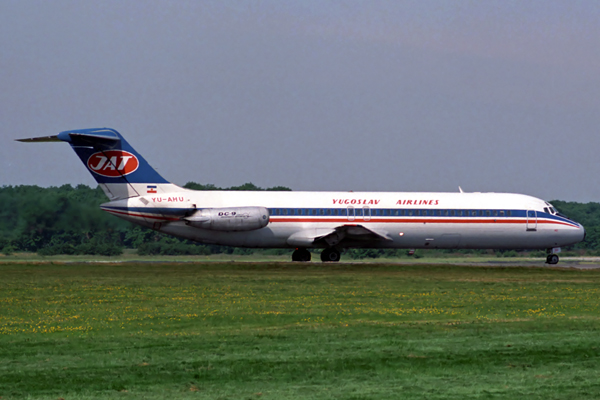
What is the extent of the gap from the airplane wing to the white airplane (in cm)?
5

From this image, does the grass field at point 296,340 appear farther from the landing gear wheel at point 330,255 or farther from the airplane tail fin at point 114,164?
the landing gear wheel at point 330,255

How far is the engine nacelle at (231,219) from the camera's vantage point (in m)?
43.5

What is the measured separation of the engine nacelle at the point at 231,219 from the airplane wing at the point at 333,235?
221 centimetres

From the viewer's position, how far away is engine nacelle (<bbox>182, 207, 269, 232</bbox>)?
43.5 m

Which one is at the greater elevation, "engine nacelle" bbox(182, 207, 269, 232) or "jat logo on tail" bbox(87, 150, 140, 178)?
"jat logo on tail" bbox(87, 150, 140, 178)

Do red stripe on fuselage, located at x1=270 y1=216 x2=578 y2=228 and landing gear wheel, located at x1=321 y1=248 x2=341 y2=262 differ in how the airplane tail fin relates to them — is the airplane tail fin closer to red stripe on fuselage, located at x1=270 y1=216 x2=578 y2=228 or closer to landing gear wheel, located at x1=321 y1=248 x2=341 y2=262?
red stripe on fuselage, located at x1=270 y1=216 x2=578 y2=228

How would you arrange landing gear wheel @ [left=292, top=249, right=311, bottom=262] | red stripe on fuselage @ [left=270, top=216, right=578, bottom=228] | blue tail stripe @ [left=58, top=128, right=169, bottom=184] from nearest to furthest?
1. blue tail stripe @ [left=58, top=128, right=169, bottom=184]
2. red stripe on fuselage @ [left=270, top=216, right=578, bottom=228]
3. landing gear wheel @ [left=292, top=249, right=311, bottom=262]

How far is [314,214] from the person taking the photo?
44.7 m

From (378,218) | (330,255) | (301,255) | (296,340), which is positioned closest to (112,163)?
(301,255)

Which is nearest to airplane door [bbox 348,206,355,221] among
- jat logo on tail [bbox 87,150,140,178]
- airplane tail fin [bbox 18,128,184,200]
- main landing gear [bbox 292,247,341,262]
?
main landing gear [bbox 292,247,341,262]

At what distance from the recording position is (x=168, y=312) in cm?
2158

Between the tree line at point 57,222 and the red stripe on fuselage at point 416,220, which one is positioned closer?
the red stripe on fuselage at point 416,220

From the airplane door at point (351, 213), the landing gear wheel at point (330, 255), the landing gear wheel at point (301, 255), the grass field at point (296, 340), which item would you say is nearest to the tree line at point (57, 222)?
the landing gear wheel at point (301, 255)

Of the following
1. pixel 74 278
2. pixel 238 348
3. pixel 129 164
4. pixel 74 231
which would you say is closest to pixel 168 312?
pixel 238 348
